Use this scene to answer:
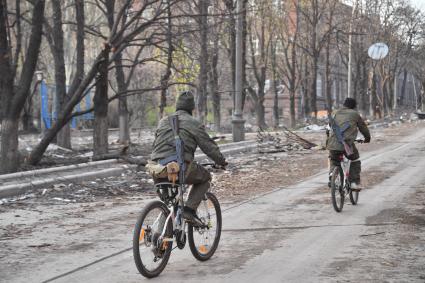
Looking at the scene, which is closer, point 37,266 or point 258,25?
point 37,266

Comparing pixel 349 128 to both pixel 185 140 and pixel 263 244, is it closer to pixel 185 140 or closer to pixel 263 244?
pixel 263 244

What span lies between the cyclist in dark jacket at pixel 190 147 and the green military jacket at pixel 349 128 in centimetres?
437

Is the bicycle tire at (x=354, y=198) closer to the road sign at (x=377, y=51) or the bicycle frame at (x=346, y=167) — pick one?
the bicycle frame at (x=346, y=167)

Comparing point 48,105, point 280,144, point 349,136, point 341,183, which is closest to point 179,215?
point 341,183

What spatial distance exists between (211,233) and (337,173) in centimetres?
388

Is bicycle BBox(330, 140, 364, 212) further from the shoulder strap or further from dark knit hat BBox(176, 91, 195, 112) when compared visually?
the shoulder strap

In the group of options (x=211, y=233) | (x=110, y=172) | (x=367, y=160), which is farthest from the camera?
(x=367, y=160)

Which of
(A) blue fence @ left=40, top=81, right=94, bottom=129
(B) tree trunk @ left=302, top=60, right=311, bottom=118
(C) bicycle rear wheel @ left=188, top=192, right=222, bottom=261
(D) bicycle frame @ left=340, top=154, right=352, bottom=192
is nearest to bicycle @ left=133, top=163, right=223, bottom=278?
(C) bicycle rear wheel @ left=188, top=192, right=222, bottom=261

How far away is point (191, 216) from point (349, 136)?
487 cm

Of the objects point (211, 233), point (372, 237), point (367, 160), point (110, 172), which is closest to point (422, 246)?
point (372, 237)

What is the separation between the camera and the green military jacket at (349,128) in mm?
10781

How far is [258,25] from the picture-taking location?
46.3m

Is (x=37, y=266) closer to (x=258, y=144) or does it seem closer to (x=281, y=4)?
(x=258, y=144)

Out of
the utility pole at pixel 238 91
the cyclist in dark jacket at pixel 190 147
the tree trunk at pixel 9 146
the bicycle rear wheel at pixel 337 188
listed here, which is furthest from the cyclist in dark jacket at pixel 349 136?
the utility pole at pixel 238 91
